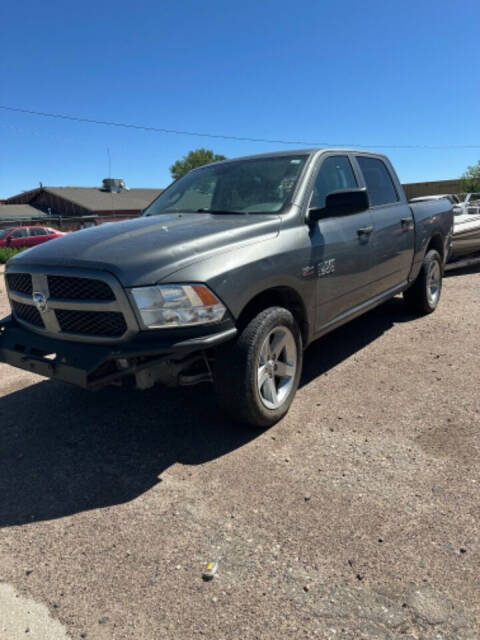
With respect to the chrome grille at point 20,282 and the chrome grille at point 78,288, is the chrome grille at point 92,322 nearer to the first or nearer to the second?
the chrome grille at point 78,288

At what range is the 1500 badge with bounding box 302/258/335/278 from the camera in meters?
3.51

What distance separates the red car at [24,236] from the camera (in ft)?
77.3

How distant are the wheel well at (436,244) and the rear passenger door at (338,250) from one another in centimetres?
209

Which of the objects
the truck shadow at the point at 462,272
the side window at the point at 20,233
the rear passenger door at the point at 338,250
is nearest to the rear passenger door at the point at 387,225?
the rear passenger door at the point at 338,250

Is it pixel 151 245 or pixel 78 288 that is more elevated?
pixel 151 245

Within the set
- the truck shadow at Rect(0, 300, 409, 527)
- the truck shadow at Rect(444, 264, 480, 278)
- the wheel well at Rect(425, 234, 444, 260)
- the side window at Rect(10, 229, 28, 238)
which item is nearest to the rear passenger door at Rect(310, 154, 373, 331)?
the truck shadow at Rect(0, 300, 409, 527)

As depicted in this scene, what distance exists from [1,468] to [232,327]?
175 centimetres

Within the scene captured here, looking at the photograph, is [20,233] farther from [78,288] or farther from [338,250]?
[78,288]

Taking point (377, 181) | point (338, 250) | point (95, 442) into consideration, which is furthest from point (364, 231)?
point (95, 442)

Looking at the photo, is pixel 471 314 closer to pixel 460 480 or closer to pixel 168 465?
pixel 460 480

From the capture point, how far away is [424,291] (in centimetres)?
594

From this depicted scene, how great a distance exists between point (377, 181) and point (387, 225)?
1.87 feet

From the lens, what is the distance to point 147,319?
105 inches

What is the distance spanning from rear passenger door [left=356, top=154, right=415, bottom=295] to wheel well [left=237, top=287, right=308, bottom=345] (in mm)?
1249
